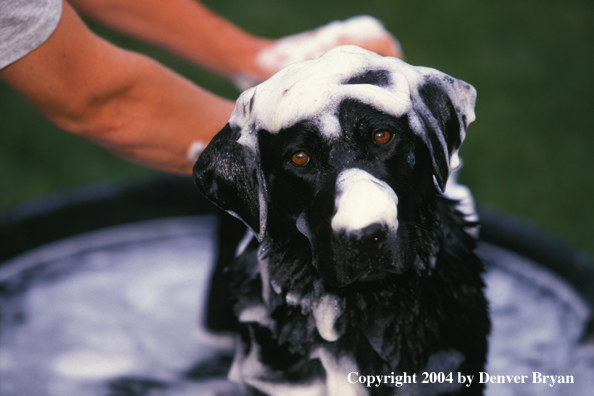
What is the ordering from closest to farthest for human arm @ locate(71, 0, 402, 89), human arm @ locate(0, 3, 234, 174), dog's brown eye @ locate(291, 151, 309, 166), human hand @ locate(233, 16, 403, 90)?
dog's brown eye @ locate(291, 151, 309, 166) → human arm @ locate(0, 3, 234, 174) → human hand @ locate(233, 16, 403, 90) → human arm @ locate(71, 0, 402, 89)

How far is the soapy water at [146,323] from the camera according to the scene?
1990 mm

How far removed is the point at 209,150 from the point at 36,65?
41 cm

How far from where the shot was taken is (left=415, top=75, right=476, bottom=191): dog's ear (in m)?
1.28

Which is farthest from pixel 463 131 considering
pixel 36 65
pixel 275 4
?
pixel 275 4

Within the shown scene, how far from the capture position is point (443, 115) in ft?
4.28

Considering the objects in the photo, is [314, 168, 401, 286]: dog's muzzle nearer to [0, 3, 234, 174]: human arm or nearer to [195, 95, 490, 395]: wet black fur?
[195, 95, 490, 395]: wet black fur

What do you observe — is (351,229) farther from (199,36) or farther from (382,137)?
(199,36)

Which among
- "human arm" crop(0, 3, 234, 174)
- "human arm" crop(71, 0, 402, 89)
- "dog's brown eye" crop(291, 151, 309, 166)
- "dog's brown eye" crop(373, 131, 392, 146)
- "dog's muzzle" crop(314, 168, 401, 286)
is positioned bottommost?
"dog's muzzle" crop(314, 168, 401, 286)

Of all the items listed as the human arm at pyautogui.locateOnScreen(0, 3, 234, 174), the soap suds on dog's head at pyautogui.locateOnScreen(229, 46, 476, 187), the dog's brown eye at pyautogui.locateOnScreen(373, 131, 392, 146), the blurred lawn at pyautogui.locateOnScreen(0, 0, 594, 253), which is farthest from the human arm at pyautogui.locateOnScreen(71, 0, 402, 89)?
the blurred lawn at pyautogui.locateOnScreen(0, 0, 594, 253)

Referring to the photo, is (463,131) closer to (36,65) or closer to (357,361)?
(357,361)

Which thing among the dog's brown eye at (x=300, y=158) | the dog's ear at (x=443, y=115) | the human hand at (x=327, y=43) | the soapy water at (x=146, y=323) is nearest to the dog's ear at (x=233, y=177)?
the dog's brown eye at (x=300, y=158)

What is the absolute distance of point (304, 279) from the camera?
1.39 meters

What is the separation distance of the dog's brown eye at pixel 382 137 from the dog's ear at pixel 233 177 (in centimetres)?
25

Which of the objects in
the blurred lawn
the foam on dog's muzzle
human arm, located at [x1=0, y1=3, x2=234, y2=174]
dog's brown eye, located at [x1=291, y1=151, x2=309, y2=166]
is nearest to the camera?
the foam on dog's muzzle
